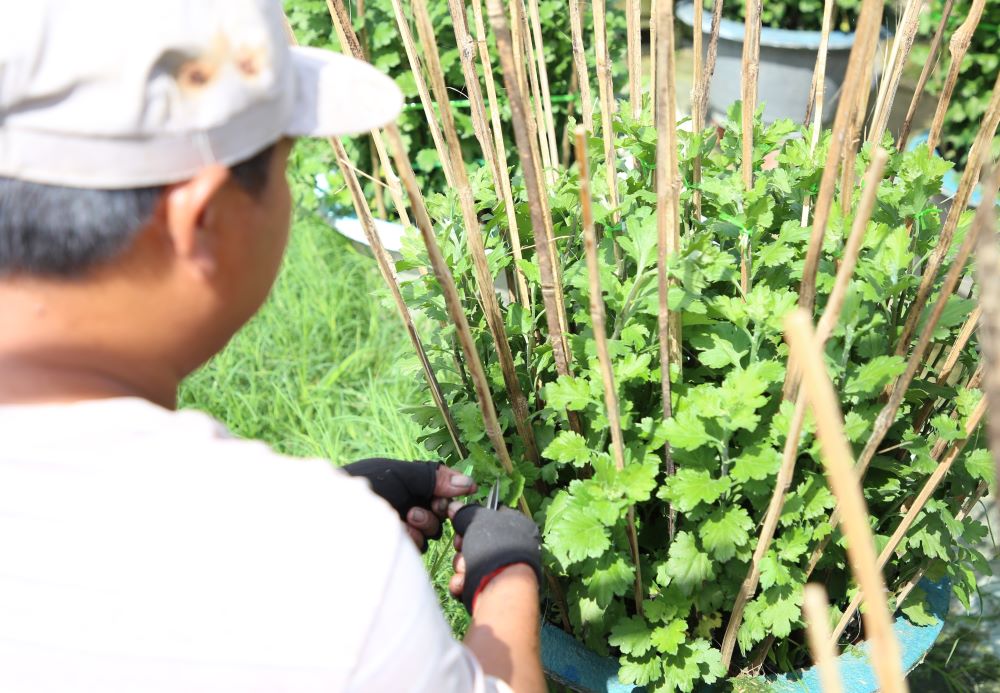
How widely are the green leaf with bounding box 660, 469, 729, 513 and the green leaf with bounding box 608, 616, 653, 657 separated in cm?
21

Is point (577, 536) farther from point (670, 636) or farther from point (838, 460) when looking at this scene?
point (838, 460)

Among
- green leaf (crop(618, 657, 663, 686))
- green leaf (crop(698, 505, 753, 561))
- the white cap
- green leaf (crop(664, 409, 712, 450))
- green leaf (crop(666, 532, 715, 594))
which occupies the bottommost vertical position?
green leaf (crop(618, 657, 663, 686))

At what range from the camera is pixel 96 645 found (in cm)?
65

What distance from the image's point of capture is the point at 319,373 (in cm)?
246

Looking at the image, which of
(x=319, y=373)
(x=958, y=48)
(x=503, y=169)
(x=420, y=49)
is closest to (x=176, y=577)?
(x=503, y=169)

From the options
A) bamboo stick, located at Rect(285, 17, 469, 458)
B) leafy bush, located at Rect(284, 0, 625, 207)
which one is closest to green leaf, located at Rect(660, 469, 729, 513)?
bamboo stick, located at Rect(285, 17, 469, 458)

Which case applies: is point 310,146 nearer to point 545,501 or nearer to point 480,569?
point 545,501

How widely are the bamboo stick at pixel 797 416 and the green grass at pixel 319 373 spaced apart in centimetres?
96

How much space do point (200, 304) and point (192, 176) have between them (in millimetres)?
103

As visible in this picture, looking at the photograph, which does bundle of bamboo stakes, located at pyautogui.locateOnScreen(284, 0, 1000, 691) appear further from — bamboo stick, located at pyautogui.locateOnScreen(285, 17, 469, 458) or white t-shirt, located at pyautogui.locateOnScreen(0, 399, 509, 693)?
white t-shirt, located at pyautogui.locateOnScreen(0, 399, 509, 693)

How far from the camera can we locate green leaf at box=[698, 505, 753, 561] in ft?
3.83

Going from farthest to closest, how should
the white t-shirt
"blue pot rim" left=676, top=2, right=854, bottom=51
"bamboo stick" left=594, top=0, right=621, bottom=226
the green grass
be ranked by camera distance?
"blue pot rim" left=676, top=2, right=854, bottom=51 → the green grass → "bamboo stick" left=594, top=0, right=621, bottom=226 → the white t-shirt

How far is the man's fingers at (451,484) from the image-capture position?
1125 mm

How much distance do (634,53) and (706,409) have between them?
0.53 meters
